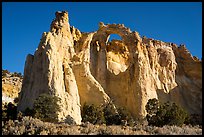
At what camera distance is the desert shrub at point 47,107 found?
31630 mm

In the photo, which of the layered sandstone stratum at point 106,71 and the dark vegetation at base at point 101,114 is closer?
the dark vegetation at base at point 101,114

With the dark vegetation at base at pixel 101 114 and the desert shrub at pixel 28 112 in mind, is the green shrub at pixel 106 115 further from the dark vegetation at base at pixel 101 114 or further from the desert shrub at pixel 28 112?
the desert shrub at pixel 28 112

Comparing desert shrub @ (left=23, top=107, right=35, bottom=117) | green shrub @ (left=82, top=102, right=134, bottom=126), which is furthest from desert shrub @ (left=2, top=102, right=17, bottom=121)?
green shrub @ (left=82, top=102, right=134, bottom=126)

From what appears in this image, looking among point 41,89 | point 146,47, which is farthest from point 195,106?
point 41,89

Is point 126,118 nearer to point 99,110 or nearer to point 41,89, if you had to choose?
point 99,110

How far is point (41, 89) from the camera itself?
3553cm

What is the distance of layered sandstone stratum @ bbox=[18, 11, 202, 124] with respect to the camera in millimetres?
37000

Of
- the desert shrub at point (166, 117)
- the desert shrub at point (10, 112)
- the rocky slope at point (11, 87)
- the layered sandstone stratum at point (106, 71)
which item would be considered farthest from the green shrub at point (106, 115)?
the rocky slope at point (11, 87)

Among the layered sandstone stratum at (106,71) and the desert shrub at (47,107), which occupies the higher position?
the layered sandstone stratum at (106,71)

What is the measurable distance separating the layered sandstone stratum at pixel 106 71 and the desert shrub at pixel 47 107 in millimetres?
Answer: 1549

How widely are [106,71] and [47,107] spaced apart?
16537 mm

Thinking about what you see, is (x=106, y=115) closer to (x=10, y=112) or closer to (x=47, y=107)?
(x=47, y=107)

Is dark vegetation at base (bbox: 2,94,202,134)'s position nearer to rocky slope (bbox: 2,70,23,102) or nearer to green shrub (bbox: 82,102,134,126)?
green shrub (bbox: 82,102,134,126)

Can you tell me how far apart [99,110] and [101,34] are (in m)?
15.6
